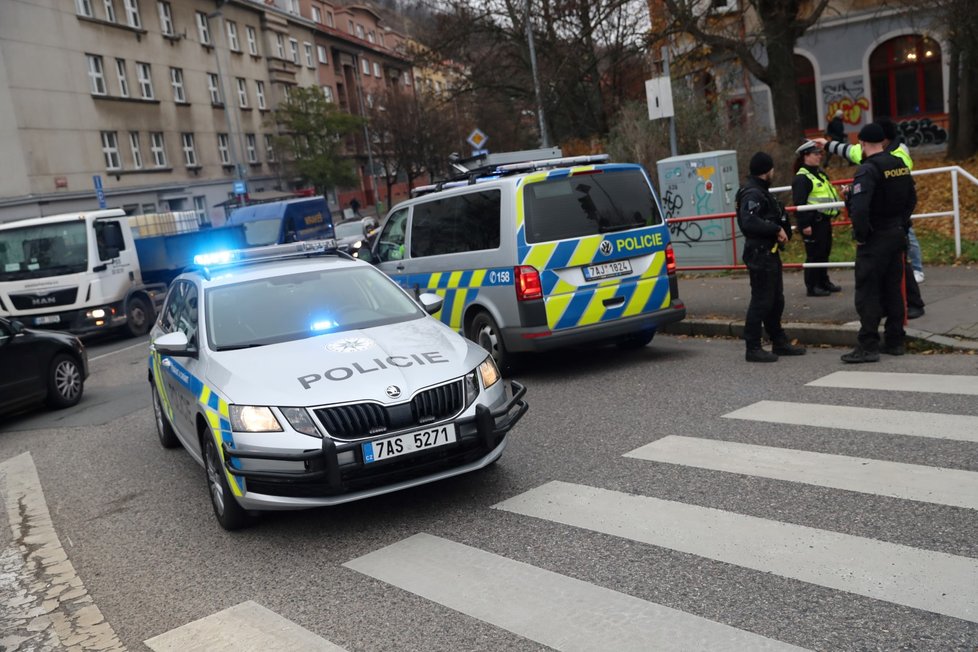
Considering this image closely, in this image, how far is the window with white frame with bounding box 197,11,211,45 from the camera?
1901 inches

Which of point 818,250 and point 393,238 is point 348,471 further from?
point 818,250

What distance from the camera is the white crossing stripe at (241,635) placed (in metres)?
4.11

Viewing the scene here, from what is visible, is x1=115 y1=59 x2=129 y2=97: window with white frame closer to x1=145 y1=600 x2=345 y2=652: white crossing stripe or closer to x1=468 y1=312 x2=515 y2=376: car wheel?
x1=468 y1=312 x2=515 y2=376: car wheel

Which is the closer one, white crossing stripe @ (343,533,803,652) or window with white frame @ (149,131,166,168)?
white crossing stripe @ (343,533,803,652)

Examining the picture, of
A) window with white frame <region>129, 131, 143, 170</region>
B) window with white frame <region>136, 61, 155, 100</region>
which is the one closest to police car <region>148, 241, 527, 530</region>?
window with white frame <region>129, 131, 143, 170</region>

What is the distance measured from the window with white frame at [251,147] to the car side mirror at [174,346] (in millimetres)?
47787

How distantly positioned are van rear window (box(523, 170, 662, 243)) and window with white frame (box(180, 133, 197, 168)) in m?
39.2

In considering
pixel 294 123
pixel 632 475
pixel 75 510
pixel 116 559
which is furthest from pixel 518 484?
pixel 294 123

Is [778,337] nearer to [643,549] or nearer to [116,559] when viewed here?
[643,549]

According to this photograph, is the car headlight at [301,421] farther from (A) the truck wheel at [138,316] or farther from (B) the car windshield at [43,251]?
(A) the truck wheel at [138,316]

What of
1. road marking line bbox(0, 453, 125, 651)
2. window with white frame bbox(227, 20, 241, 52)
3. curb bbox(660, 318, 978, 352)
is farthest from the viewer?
window with white frame bbox(227, 20, 241, 52)

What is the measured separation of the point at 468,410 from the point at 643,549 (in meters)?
1.42

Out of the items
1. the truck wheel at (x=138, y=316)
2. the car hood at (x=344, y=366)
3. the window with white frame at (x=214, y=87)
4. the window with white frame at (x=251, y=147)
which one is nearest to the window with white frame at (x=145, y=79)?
the window with white frame at (x=214, y=87)

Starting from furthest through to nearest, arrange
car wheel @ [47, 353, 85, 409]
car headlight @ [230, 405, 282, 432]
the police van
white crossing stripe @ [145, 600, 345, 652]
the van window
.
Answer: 1. car wheel @ [47, 353, 85, 409]
2. the van window
3. the police van
4. car headlight @ [230, 405, 282, 432]
5. white crossing stripe @ [145, 600, 345, 652]
